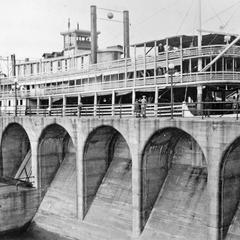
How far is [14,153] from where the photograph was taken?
4200cm

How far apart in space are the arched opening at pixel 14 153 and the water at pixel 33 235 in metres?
7.65

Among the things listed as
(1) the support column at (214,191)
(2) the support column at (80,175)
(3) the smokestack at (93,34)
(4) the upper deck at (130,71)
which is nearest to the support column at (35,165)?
(2) the support column at (80,175)

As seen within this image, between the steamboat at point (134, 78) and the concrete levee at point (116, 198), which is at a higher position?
the steamboat at point (134, 78)

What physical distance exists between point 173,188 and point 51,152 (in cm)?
1358

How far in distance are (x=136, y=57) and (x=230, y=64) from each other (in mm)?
9676

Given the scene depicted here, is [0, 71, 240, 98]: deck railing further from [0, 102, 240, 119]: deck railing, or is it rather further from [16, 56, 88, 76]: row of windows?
[16, 56, 88, 76]: row of windows

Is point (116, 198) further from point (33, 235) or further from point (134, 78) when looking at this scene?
point (134, 78)

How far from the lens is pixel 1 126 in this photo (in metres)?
40.6

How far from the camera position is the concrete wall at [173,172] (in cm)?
2178

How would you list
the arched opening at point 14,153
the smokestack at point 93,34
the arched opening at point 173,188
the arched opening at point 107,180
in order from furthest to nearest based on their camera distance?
the smokestack at point 93,34, the arched opening at point 14,153, the arched opening at point 107,180, the arched opening at point 173,188

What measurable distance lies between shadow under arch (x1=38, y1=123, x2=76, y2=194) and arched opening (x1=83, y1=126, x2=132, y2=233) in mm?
4555

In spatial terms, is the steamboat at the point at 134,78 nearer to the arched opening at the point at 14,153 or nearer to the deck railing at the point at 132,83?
the deck railing at the point at 132,83

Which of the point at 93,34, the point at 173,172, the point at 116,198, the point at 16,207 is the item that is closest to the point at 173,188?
the point at 173,172

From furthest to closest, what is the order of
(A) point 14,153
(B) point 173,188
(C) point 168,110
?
(A) point 14,153 → (C) point 168,110 → (B) point 173,188
